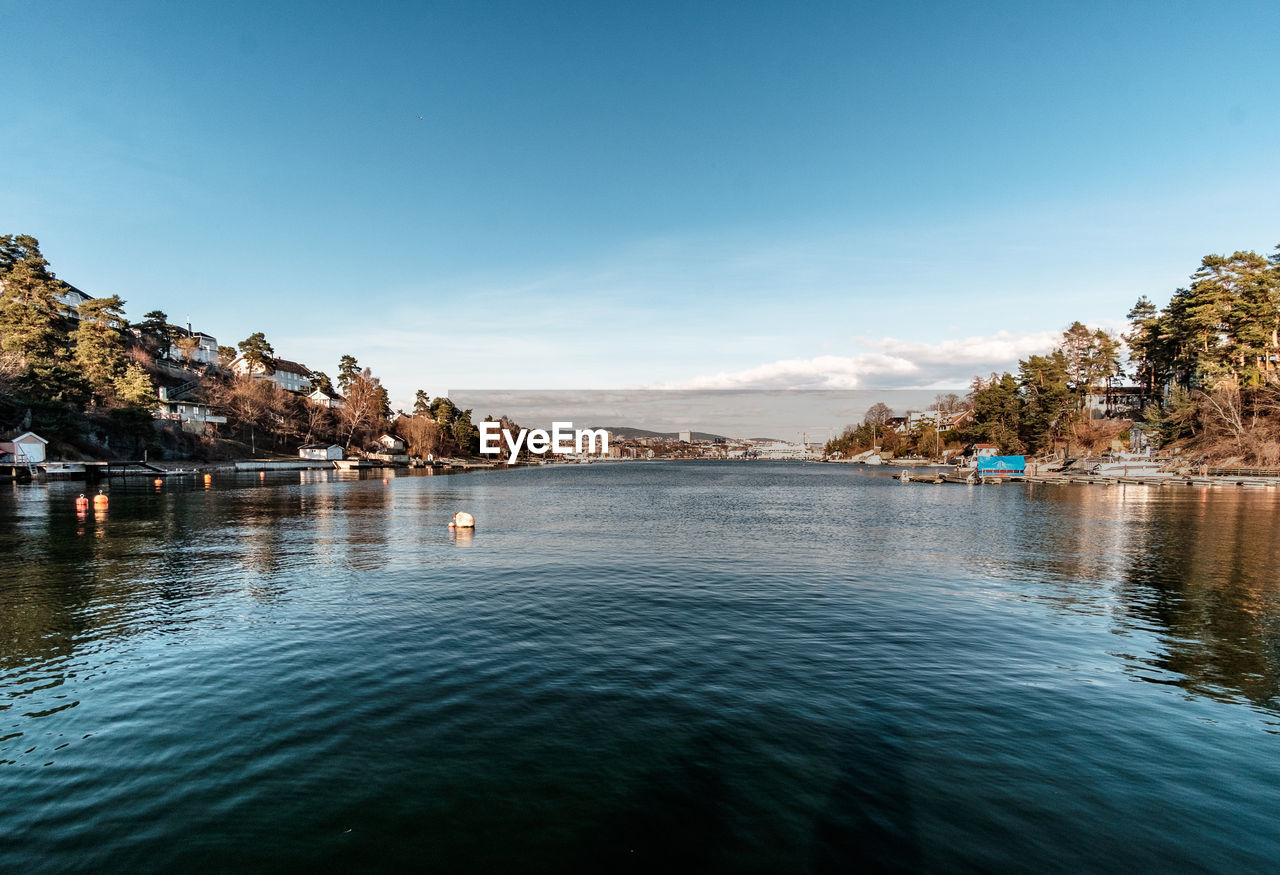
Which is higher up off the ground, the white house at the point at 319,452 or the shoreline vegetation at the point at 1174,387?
the shoreline vegetation at the point at 1174,387

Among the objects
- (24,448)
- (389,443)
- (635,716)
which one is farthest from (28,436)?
(389,443)

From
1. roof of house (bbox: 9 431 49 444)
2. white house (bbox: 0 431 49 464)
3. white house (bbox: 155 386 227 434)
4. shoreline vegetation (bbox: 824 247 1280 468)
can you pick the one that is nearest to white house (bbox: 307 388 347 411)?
white house (bbox: 155 386 227 434)

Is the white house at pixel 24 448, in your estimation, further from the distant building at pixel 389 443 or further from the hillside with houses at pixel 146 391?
the distant building at pixel 389 443

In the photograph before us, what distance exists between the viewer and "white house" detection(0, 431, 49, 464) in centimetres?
7850

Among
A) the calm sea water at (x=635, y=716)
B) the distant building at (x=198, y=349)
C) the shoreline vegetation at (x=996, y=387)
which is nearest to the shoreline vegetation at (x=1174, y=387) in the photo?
the shoreline vegetation at (x=996, y=387)

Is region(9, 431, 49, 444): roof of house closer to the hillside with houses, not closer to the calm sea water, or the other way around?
the hillside with houses

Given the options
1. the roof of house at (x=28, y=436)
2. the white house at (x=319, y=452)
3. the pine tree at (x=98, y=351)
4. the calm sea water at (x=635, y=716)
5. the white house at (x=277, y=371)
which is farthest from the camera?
the white house at (x=277, y=371)

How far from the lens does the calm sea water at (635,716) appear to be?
846cm

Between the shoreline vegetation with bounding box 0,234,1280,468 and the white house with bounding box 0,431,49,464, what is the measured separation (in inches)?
119

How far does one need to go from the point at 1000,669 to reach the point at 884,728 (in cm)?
551

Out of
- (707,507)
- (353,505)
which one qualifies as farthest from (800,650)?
(353,505)

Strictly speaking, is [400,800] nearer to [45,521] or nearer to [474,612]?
[474,612]

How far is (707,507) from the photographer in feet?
214

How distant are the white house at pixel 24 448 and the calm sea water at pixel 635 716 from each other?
7060 cm
